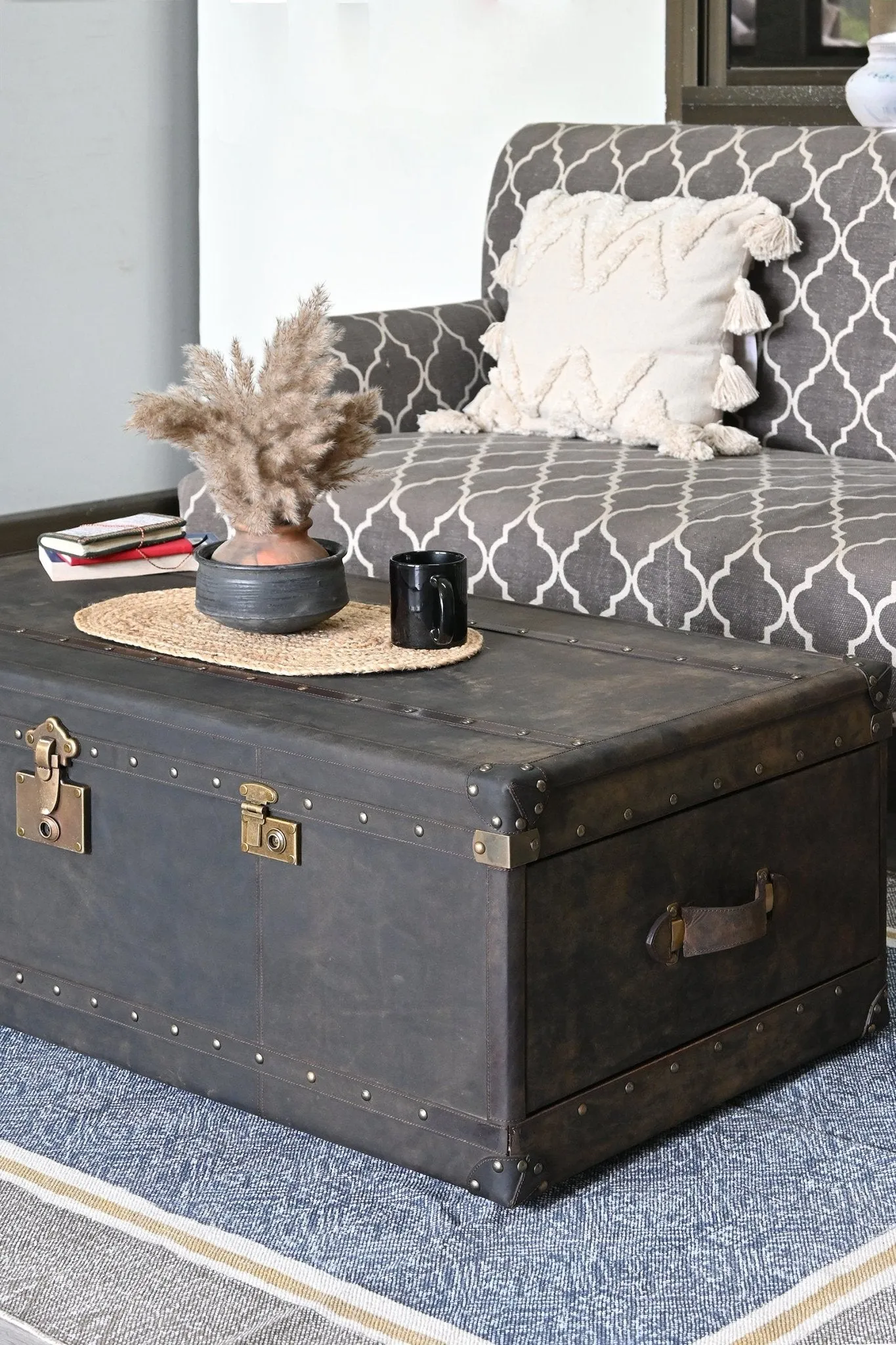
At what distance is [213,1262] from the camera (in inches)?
55.8

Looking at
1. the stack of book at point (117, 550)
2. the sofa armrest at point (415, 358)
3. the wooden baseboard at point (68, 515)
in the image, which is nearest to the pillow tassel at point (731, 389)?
the sofa armrest at point (415, 358)

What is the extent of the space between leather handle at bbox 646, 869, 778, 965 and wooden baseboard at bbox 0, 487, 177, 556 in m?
2.85

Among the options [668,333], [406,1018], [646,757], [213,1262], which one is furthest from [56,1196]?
[668,333]

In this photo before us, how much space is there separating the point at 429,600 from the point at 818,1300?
754mm

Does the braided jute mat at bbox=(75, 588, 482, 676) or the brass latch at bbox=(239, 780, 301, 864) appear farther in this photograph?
the braided jute mat at bbox=(75, 588, 482, 676)

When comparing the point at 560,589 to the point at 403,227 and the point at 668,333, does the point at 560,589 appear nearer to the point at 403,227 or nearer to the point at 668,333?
the point at 668,333

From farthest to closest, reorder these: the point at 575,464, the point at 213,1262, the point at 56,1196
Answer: the point at 575,464 → the point at 56,1196 → the point at 213,1262

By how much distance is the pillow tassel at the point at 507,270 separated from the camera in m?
3.10

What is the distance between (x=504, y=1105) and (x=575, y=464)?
140cm

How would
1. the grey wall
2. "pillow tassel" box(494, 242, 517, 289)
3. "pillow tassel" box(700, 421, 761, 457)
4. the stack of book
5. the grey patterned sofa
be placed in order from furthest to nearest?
1. the grey wall
2. "pillow tassel" box(494, 242, 517, 289)
3. "pillow tassel" box(700, 421, 761, 457)
4. the grey patterned sofa
5. the stack of book

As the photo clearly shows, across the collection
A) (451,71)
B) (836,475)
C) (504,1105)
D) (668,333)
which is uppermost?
(451,71)

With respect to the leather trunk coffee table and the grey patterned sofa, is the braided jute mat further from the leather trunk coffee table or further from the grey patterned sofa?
the grey patterned sofa

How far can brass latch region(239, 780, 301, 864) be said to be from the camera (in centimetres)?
154

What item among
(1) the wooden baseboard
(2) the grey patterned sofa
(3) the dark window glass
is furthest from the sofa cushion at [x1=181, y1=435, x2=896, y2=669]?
(1) the wooden baseboard
